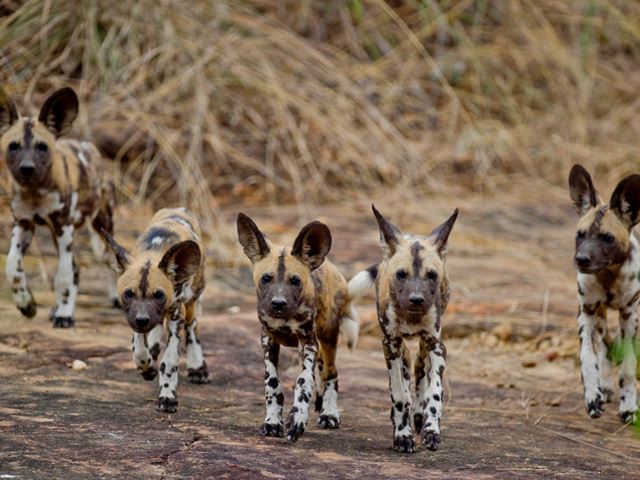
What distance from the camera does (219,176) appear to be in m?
12.0

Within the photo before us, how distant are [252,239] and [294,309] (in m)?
0.44

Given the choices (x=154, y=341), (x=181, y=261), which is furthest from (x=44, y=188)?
(x=181, y=261)

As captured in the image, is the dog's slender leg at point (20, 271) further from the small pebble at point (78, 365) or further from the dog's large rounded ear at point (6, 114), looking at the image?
the small pebble at point (78, 365)

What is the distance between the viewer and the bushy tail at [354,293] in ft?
19.9

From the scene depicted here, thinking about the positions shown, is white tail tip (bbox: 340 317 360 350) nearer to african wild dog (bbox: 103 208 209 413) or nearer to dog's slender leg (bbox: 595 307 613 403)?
african wild dog (bbox: 103 208 209 413)

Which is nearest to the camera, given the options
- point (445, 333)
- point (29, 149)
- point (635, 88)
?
point (29, 149)

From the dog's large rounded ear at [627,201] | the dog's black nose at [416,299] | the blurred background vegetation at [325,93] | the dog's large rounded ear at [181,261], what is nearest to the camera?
the dog's black nose at [416,299]

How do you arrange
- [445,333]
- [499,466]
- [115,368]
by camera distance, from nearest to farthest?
[499,466] → [115,368] → [445,333]

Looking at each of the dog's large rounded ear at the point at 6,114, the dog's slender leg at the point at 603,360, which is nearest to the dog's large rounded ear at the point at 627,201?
the dog's slender leg at the point at 603,360

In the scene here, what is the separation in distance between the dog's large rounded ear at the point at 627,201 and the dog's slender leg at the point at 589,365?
1.84ft

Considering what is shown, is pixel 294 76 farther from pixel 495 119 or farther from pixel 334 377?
pixel 334 377

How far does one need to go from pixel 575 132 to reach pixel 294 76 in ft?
11.8

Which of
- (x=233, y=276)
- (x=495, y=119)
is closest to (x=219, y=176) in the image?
(x=233, y=276)

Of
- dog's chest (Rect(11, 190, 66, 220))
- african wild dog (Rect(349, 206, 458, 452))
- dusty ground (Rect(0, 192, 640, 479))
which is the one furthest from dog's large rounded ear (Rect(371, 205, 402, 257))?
dog's chest (Rect(11, 190, 66, 220))
